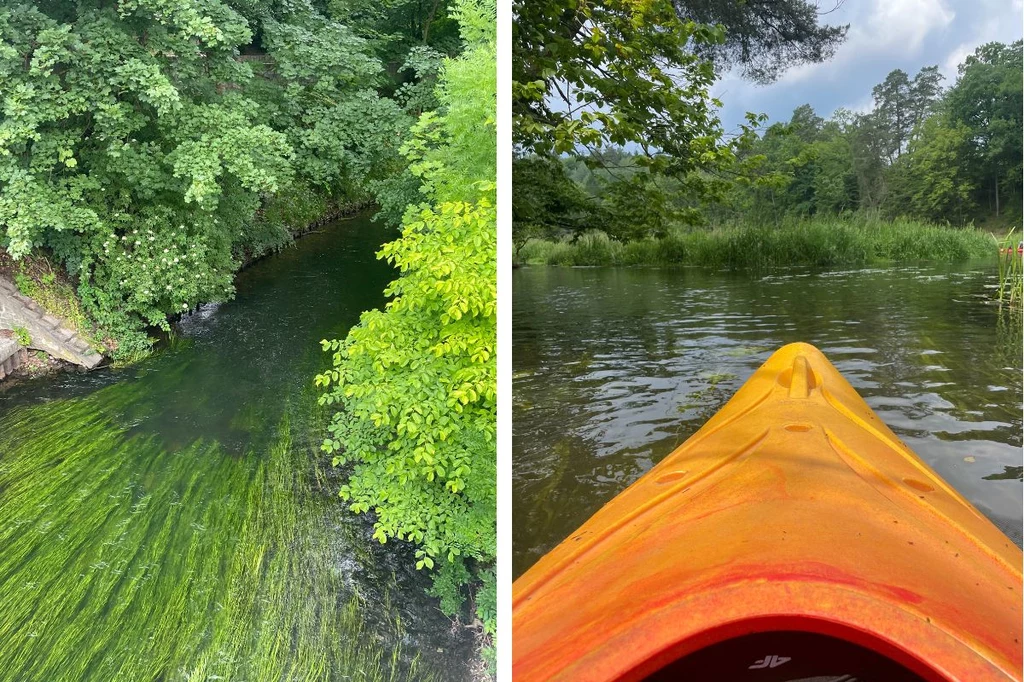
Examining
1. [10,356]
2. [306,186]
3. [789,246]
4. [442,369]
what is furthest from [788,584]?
[10,356]

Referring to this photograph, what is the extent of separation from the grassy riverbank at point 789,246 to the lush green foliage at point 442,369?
1109 mm

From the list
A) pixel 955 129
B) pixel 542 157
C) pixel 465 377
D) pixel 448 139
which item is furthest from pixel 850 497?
pixel 448 139

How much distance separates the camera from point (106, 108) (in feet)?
8.32

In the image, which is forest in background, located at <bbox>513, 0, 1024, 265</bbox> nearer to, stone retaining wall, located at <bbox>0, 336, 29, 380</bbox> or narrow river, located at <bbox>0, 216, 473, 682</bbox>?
narrow river, located at <bbox>0, 216, 473, 682</bbox>

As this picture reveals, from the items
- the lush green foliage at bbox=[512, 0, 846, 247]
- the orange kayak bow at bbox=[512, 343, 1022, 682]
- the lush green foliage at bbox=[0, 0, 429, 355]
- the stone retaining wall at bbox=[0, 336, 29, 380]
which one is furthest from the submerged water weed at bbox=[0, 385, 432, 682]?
the orange kayak bow at bbox=[512, 343, 1022, 682]

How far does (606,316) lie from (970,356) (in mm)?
632

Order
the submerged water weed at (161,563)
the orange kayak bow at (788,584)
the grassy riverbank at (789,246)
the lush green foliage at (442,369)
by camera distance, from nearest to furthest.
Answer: the orange kayak bow at (788,584) < the grassy riverbank at (789,246) < the submerged water weed at (161,563) < the lush green foliage at (442,369)

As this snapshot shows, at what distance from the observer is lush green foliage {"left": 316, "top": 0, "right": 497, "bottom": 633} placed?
97.6 inches

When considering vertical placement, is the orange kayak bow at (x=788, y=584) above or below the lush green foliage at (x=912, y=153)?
below

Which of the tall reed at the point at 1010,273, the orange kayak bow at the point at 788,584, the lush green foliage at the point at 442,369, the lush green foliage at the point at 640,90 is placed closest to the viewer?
the orange kayak bow at the point at 788,584

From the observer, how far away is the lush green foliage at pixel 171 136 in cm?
250

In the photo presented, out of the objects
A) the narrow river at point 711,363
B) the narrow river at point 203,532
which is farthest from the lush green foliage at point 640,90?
the narrow river at point 203,532

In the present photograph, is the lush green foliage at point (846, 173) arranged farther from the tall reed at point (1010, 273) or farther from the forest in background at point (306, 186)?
the forest in background at point (306, 186)

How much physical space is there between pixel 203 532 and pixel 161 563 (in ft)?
0.54
